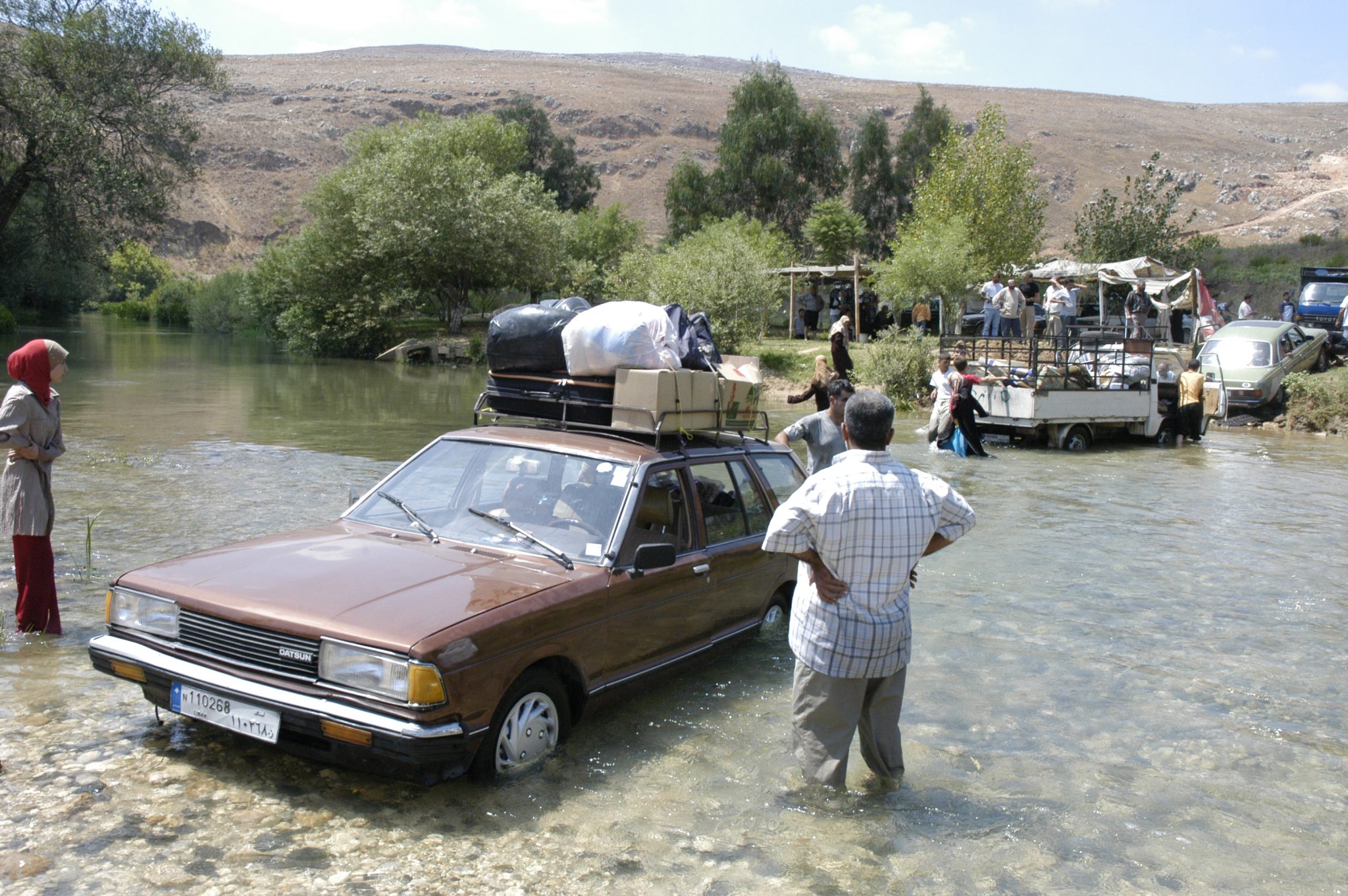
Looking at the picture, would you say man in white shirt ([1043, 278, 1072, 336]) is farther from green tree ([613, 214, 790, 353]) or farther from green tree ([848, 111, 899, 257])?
green tree ([848, 111, 899, 257])

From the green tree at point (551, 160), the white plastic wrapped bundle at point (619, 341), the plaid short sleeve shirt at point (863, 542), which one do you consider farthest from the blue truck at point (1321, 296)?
the green tree at point (551, 160)

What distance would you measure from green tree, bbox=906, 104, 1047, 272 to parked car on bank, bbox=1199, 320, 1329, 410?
10.6 metres

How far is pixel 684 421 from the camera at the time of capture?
6180 mm

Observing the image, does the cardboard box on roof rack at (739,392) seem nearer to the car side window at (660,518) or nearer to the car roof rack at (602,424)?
the car roof rack at (602,424)

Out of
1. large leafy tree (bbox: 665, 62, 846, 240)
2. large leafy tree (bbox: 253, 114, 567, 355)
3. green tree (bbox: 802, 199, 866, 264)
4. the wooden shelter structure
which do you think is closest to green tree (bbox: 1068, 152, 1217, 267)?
the wooden shelter structure

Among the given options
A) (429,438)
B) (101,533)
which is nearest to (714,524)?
(101,533)

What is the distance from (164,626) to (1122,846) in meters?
4.32

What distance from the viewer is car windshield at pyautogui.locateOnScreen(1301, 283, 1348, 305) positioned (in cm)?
3244

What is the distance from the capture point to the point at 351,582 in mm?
4688

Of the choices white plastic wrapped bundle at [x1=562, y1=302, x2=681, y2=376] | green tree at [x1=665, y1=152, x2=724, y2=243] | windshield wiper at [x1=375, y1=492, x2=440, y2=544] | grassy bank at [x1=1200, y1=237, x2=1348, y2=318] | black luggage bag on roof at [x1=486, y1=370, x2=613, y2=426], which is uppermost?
green tree at [x1=665, y1=152, x2=724, y2=243]

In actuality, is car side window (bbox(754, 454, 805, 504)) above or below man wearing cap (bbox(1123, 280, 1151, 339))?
below

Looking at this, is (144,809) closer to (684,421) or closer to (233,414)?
(684,421)

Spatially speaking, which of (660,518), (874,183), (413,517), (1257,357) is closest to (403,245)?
(1257,357)

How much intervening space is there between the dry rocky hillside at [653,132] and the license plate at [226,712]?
282ft
